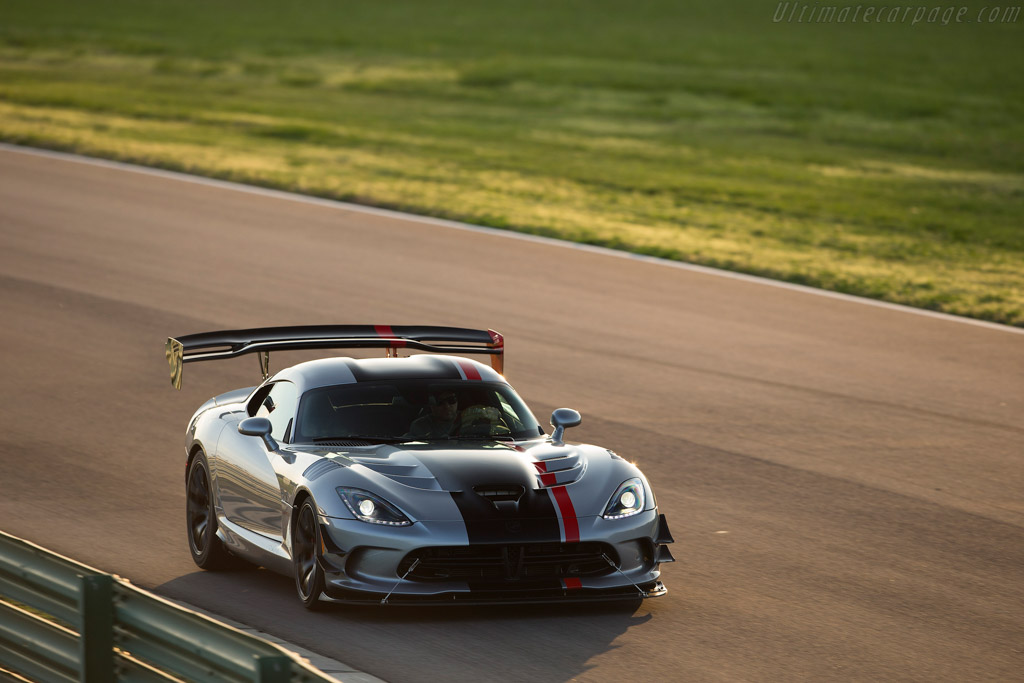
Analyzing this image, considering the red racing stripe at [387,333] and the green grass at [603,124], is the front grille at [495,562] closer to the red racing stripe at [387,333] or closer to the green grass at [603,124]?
the red racing stripe at [387,333]

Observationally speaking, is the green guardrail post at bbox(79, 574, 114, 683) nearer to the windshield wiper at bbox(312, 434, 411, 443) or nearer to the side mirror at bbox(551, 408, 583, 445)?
the windshield wiper at bbox(312, 434, 411, 443)

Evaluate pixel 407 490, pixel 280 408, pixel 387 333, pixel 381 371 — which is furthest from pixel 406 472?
pixel 387 333

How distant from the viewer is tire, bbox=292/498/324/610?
8.55 metres

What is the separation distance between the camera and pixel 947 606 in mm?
9117

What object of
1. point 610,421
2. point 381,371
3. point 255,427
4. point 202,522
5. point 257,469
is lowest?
point 610,421

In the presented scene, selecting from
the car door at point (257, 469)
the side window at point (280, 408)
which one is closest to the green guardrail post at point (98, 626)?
the car door at point (257, 469)

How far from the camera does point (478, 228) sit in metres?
23.8

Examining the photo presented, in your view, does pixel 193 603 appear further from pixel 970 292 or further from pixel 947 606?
pixel 970 292

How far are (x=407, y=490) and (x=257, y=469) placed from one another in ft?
4.45

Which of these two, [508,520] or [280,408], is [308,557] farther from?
[280,408]

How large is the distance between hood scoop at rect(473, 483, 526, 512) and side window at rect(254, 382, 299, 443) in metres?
1.54

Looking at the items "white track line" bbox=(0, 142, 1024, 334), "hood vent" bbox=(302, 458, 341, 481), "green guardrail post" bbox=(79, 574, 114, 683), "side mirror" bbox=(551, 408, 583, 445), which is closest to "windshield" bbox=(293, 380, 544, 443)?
"side mirror" bbox=(551, 408, 583, 445)

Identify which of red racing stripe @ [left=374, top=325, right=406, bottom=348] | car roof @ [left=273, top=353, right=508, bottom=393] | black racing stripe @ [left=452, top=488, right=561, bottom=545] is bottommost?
black racing stripe @ [left=452, top=488, right=561, bottom=545]

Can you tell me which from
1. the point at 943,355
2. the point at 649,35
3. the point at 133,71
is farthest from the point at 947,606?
the point at 649,35
